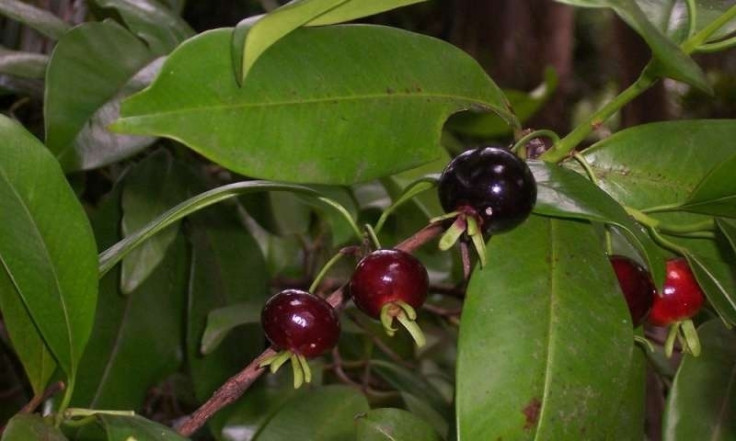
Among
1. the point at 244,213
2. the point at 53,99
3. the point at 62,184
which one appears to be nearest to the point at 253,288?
the point at 244,213

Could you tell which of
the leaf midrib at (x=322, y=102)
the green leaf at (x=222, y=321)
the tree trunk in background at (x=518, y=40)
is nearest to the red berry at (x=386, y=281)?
the leaf midrib at (x=322, y=102)

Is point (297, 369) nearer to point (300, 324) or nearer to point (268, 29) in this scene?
point (300, 324)

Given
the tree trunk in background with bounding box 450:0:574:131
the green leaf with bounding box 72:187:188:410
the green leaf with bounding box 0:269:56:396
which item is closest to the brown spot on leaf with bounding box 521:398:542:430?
the green leaf with bounding box 0:269:56:396

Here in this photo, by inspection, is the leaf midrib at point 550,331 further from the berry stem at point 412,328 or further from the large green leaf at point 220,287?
the large green leaf at point 220,287

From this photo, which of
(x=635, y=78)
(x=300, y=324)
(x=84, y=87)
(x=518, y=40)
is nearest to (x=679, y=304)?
(x=300, y=324)

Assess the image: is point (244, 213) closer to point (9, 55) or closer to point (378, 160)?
point (9, 55)

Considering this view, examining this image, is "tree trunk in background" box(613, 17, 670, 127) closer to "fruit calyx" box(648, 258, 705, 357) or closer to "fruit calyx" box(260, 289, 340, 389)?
"fruit calyx" box(648, 258, 705, 357)
